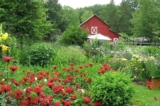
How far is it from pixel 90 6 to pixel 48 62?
90517 millimetres

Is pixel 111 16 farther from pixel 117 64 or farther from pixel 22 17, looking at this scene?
pixel 117 64

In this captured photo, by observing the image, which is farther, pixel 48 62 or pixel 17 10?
pixel 17 10

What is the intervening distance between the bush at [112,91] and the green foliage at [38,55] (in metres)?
3.85

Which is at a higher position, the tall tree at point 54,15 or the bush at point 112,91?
the tall tree at point 54,15

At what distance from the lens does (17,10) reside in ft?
38.0

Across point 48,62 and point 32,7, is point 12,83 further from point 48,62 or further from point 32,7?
point 32,7

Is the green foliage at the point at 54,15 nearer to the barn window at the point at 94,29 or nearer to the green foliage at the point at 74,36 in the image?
the barn window at the point at 94,29

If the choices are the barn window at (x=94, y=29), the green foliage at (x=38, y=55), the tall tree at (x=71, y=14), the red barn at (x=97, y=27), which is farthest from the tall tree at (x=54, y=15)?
the green foliage at (x=38, y=55)

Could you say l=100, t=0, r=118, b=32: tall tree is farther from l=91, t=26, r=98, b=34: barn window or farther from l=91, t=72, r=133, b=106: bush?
l=91, t=72, r=133, b=106: bush

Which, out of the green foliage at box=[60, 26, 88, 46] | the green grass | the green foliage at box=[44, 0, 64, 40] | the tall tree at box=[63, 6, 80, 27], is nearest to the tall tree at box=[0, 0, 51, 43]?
the green grass

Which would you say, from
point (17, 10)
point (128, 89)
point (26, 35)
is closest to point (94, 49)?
point (26, 35)

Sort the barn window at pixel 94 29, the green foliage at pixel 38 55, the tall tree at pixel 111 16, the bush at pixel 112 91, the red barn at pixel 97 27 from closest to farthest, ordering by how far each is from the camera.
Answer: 1. the bush at pixel 112 91
2. the green foliage at pixel 38 55
3. the red barn at pixel 97 27
4. the barn window at pixel 94 29
5. the tall tree at pixel 111 16

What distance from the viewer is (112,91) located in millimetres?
3631

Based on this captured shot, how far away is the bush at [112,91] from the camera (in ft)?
11.9
